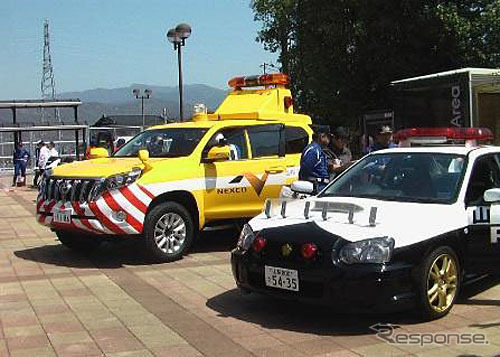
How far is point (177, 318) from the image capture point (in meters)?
5.98

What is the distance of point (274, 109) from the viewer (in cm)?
1073

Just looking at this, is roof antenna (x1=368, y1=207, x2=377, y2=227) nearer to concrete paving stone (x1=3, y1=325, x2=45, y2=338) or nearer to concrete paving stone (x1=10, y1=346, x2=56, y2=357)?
concrete paving stone (x1=10, y1=346, x2=56, y2=357)

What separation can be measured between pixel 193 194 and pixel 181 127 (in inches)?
49.7

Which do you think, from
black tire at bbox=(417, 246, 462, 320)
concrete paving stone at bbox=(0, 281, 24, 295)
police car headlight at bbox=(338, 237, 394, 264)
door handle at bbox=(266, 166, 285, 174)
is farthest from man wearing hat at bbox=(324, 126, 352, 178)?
concrete paving stone at bbox=(0, 281, 24, 295)

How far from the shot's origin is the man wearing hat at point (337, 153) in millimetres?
9734

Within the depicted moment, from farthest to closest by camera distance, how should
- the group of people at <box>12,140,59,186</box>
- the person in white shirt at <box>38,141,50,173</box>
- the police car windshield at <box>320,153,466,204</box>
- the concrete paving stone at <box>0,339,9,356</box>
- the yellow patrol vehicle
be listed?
1. the group of people at <box>12,140,59,186</box>
2. the person in white shirt at <box>38,141,50,173</box>
3. the yellow patrol vehicle
4. the police car windshield at <box>320,153,466,204</box>
5. the concrete paving stone at <box>0,339,9,356</box>

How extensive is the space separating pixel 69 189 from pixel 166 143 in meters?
1.55

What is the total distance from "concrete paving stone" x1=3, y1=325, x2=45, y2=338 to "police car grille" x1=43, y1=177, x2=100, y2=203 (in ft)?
8.78

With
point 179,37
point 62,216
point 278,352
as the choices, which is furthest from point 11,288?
point 179,37

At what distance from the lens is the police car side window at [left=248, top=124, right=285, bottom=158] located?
Result: 970 cm

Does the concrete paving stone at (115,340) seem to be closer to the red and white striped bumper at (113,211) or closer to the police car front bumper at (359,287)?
the police car front bumper at (359,287)

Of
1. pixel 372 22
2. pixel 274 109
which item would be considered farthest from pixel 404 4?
pixel 274 109

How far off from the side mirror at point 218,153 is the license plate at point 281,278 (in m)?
3.36

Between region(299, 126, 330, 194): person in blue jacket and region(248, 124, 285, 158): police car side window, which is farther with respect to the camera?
region(248, 124, 285, 158): police car side window
